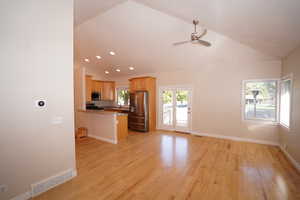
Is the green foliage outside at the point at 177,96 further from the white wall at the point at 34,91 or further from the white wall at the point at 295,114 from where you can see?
the white wall at the point at 34,91

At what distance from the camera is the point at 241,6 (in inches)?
70.1

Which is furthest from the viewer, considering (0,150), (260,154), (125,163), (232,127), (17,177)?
(232,127)

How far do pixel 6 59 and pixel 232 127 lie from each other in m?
5.84

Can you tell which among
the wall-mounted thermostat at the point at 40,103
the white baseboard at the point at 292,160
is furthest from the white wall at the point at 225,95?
the wall-mounted thermostat at the point at 40,103

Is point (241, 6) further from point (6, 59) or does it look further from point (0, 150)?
point (0, 150)

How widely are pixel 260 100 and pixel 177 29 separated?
355 cm

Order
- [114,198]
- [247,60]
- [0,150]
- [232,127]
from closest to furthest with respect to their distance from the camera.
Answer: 1. [0,150]
2. [114,198]
3. [247,60]
4. [232,127]

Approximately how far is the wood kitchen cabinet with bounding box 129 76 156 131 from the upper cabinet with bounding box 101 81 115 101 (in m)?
1.94

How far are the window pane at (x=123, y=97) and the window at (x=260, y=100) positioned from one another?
553 cm

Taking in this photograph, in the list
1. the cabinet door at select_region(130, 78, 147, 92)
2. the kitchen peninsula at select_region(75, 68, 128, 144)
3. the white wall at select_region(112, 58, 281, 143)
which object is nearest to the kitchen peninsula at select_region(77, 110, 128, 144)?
the kitchen peninsula at select_region(75, 68, 128, 144)

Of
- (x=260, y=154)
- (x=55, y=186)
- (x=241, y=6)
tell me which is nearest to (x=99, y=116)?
(x=55, y=186)

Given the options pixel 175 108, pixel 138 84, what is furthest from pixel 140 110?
pixel 175 108

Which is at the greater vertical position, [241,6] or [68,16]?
[68,16]

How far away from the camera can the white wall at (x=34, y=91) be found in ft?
5.75
